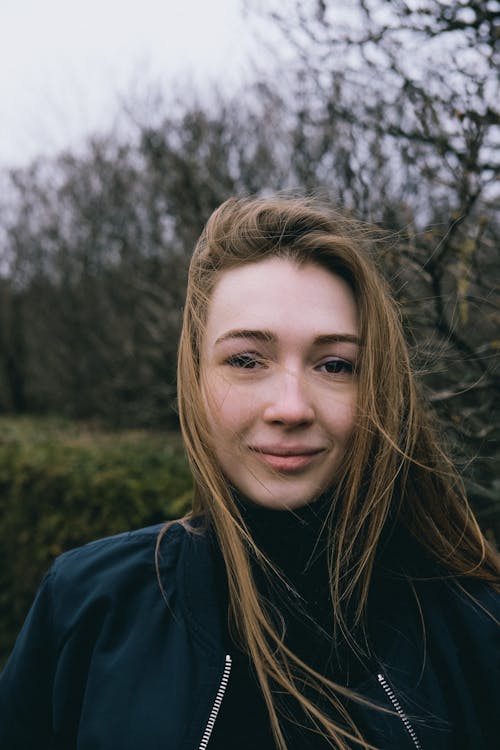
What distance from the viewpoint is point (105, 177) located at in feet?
30.6

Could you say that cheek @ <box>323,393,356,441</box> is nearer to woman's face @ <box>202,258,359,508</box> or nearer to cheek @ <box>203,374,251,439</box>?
woman's face @ <box>202,258,359,508</box>

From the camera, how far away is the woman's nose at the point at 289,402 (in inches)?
51.8

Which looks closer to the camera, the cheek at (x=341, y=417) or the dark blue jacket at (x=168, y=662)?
the dark blue jacket at (x=168, y=662)

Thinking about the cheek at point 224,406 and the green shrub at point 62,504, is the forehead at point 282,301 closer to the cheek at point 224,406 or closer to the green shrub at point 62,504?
the cheek at point 224,406

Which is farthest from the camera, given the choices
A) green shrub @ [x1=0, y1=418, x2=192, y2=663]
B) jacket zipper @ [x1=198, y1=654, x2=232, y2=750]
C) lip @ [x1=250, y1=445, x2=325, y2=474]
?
green shrub @ [x1=0, y1=418, x2=192, y2=663]

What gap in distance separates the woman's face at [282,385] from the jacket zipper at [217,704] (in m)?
0.35

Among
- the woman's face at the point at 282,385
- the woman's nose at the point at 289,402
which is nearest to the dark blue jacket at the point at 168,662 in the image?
the woman's face at the point at 282,385

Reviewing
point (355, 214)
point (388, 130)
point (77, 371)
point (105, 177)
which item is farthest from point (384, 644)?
point (77, 371)

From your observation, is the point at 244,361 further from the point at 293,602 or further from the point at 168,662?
the point at 168,662

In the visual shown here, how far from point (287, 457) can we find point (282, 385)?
16 cm

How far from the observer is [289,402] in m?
1.32

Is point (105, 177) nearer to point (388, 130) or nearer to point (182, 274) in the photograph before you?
point (182, 274)

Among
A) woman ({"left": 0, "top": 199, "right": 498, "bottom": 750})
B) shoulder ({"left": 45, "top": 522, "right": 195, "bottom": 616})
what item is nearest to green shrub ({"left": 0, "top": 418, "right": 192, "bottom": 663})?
shoulder ({"left": 45, "top": 522, "right": 195, "bottom": 616})

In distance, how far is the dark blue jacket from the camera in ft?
4.14
